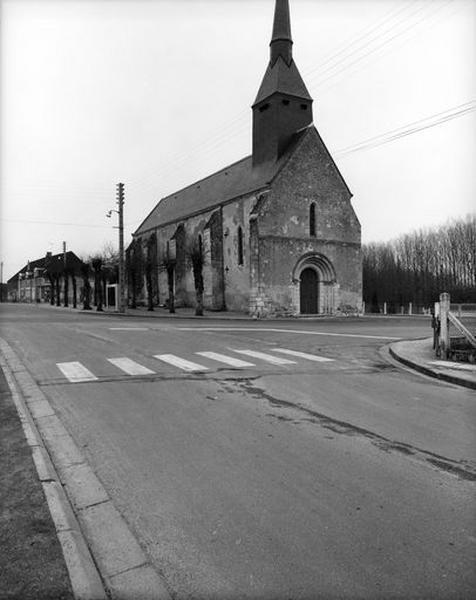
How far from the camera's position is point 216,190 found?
42594 millimetres

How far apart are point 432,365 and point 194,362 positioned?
5026mm

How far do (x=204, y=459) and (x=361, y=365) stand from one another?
6.82 m

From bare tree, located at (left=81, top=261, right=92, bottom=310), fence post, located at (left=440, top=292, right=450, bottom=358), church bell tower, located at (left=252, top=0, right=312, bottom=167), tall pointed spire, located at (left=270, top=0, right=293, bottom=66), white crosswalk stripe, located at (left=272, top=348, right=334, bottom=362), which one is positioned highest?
tall pointed spire, located at (left=270, top=0, right=293, bottom=66)

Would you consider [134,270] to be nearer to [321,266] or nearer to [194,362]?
[321,266]

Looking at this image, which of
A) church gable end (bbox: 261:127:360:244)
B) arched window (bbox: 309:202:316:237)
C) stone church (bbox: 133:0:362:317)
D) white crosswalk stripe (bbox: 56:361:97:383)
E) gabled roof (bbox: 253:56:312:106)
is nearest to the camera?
white crosswalk stripe (bbox: 56:361:97:383)

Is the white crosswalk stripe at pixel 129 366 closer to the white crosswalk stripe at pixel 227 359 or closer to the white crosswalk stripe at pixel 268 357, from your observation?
the white crosswalk stripe at pixel 227 359

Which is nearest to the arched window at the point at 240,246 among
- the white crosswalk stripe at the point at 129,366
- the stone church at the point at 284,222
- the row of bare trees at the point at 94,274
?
the stone church at the point at 284,222

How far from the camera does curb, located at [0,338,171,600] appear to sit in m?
2.56

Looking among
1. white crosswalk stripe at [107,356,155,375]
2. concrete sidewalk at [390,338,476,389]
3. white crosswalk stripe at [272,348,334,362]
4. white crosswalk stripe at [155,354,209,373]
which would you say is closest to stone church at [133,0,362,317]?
white crosswalk stripe at [272,348,334,362]

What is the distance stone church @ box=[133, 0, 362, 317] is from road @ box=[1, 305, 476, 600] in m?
24.2

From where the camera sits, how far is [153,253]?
5119 centimetres

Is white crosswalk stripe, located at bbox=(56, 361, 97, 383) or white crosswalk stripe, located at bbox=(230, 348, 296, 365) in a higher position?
white crosswalk stripe, located at bbox=(56, 361, 97, 383)

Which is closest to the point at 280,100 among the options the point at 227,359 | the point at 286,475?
Result: the point at 227,359

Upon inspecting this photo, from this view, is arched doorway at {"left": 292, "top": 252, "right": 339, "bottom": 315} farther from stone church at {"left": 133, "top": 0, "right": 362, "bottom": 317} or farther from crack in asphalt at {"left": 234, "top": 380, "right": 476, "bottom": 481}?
crack in asphalt at {"left": 234, "top": 380, "right": 476, "bottom": 481}
